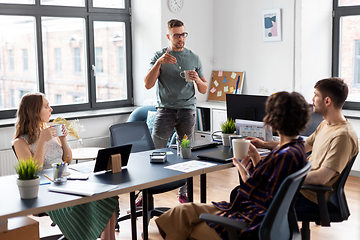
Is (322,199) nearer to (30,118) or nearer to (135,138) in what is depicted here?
(135,138)

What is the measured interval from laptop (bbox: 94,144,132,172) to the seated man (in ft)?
3.65

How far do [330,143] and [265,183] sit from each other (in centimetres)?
67

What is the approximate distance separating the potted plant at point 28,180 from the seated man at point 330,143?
1515 millimetres

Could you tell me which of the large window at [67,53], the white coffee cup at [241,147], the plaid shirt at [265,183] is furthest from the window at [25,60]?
the plaid shirt at [265,183]

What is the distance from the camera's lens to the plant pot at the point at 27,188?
7.03ft

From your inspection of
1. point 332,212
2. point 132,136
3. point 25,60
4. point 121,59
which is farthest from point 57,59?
point 332,212

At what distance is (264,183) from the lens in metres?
2.08

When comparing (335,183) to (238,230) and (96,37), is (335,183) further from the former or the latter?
(96,37)

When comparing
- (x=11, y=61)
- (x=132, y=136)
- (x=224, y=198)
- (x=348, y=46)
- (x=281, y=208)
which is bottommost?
(x=224, y=198)

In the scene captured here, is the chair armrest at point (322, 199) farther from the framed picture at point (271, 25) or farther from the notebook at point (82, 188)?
the framed picture at point (271, 25)

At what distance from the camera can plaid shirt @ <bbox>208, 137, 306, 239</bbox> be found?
6.69 ft

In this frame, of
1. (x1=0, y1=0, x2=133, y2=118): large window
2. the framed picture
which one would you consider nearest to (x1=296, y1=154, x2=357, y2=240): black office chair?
the framed picture

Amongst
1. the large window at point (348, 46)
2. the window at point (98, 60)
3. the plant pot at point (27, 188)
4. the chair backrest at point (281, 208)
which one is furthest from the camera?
the window at point (98, 60)

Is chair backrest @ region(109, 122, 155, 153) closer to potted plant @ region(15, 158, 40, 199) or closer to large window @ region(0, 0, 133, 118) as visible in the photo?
potted plant @ region(15, 158, 40, 199)
